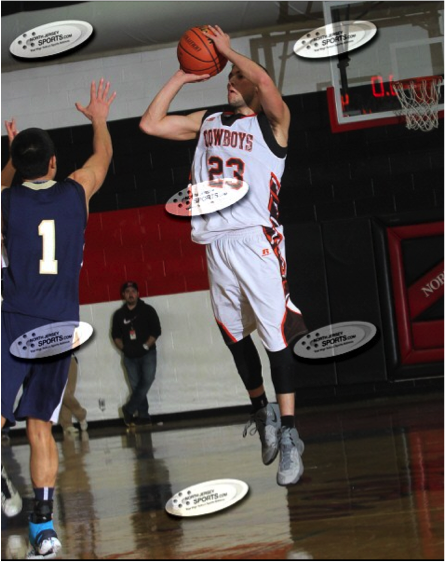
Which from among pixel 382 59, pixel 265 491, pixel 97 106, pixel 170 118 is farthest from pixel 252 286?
pixel 382 59

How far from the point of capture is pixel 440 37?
4.52m

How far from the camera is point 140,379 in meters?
4.24

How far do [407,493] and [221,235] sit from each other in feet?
4.56

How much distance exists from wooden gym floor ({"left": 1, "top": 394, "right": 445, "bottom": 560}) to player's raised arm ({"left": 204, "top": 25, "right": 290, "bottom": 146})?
4.40 ft

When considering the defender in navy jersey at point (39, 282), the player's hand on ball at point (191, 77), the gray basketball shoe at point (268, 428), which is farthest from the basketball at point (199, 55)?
the gray basketball shoe at point (268, 428)

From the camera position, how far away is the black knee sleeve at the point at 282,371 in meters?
3.75

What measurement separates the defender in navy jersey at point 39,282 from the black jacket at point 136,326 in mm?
443

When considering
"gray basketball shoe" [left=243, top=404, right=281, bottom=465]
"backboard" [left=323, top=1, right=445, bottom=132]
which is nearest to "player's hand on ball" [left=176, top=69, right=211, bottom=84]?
"backboard" [left=323, top=1, right=445, bottom=132]

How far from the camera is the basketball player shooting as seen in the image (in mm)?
3756

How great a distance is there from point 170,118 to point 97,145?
1.11ft

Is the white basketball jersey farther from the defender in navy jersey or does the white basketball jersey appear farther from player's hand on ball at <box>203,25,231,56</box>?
the defender in navy jersey

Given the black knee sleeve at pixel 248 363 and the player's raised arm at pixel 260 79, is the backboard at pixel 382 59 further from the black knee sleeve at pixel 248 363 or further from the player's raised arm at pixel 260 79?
the black knee sleeve at pixel 248 363

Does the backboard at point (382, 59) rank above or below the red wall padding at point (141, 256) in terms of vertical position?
above

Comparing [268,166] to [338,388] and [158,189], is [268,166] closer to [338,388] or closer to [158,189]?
[158,189]
